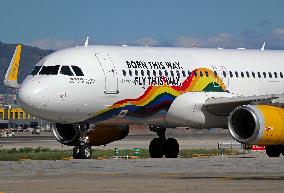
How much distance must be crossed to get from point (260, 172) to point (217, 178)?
378 centimetres

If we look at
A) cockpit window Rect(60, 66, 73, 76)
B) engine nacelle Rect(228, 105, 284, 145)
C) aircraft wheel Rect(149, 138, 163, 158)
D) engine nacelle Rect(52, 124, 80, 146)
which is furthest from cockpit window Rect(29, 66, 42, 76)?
engine nacelle Rect(228, 105, 284, 145)

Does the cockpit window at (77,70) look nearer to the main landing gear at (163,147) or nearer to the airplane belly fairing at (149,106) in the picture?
the airplane belly fairing at (149,106)

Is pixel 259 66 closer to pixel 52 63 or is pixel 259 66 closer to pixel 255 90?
pixel 255 90

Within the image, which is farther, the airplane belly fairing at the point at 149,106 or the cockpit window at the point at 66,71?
the airplane belly fairing at the point at 149,106

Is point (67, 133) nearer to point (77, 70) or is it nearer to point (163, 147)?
point (77, 70)

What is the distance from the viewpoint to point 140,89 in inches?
1578

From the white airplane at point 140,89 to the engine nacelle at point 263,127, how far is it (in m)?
5.94

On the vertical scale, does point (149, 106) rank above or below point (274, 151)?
above

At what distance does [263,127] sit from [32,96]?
11671 mm

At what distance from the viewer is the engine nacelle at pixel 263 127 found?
2905 cm

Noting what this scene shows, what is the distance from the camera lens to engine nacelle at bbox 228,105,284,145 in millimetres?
29047

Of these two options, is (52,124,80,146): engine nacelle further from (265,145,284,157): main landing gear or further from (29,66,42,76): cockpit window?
(265,145,284,157): main landing gear

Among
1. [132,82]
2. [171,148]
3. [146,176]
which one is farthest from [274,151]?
[146,176]

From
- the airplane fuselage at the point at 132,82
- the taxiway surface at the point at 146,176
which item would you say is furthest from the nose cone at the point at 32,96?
the taxiway surface at the point at 146,176
